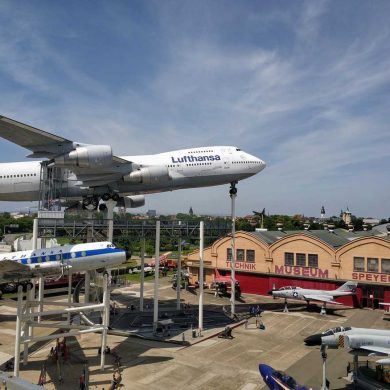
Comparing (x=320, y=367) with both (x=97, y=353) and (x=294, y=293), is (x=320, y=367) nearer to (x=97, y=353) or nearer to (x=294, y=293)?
(x=97, y=353)

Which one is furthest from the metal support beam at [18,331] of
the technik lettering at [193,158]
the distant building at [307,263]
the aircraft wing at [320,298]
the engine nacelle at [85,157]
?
the distant building at [307,263]

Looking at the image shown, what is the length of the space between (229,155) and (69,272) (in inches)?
871

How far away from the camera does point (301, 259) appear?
5862 cm

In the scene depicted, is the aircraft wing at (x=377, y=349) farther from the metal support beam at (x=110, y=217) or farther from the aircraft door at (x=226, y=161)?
the metal support beam at (x=110, y=217)

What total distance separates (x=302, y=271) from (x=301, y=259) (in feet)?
6.13

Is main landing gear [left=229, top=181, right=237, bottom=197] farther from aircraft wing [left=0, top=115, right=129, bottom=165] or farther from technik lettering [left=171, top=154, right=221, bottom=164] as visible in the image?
aircraft wing [left=0, top=115, right=129, bottom=165]

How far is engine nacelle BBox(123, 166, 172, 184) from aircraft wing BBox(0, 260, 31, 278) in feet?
46.1

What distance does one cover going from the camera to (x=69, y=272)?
2950 centimetres

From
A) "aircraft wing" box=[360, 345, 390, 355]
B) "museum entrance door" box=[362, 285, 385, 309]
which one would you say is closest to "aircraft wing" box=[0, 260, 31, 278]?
"aircraft wing" box=[360, 345, 390, 355]

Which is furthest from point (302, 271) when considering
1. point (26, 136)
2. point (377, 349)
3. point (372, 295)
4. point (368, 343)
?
point (26, 136)

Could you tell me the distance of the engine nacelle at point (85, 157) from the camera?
109 ft

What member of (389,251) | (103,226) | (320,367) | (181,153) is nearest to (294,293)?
(389,251)

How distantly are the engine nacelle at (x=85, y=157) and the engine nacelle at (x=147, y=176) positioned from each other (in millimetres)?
5099

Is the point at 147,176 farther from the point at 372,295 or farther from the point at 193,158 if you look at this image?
the point at 372,295
